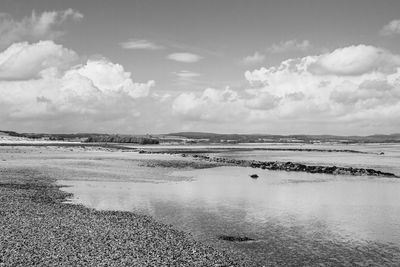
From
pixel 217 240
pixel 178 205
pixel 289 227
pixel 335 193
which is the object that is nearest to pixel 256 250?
pixel 217 240

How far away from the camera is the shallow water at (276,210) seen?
24.6 m

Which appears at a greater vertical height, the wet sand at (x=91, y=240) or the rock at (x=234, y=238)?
the wet sand at (x=91, y=240)

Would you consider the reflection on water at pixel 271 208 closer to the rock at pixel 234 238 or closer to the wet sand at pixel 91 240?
the rock at pixel 234 238

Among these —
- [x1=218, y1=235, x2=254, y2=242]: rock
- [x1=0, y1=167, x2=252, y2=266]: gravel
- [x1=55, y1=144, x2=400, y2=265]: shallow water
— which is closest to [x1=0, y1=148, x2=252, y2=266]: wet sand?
[x1=0, y1=167, x2=252, y2=266]: gravel

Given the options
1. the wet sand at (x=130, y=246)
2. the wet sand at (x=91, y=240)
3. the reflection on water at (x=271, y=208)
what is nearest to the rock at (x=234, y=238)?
the reflection on water at (x=271, y=208)

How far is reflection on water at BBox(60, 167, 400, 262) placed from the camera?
86.0 feet

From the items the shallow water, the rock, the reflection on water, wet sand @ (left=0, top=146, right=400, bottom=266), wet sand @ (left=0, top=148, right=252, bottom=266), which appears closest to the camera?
wet sand @ (left=0, top=148, right=252, bottom=266)

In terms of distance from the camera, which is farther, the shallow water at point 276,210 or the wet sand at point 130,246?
the shallow water at point 276,210

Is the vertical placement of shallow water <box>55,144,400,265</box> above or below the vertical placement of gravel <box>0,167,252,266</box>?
below

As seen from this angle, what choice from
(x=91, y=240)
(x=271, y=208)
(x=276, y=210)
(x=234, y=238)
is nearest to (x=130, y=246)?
(x=91, y=240)

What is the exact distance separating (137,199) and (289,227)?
1676 cm

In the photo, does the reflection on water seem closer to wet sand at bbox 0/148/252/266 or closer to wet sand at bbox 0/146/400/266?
wet sand at bbox 0/146/400/266

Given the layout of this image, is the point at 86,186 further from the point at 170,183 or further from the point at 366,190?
the point at 366,190

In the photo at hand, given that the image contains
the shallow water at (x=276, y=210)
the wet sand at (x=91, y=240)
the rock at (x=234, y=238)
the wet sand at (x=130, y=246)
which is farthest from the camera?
the rock at (x=234, y=238)
